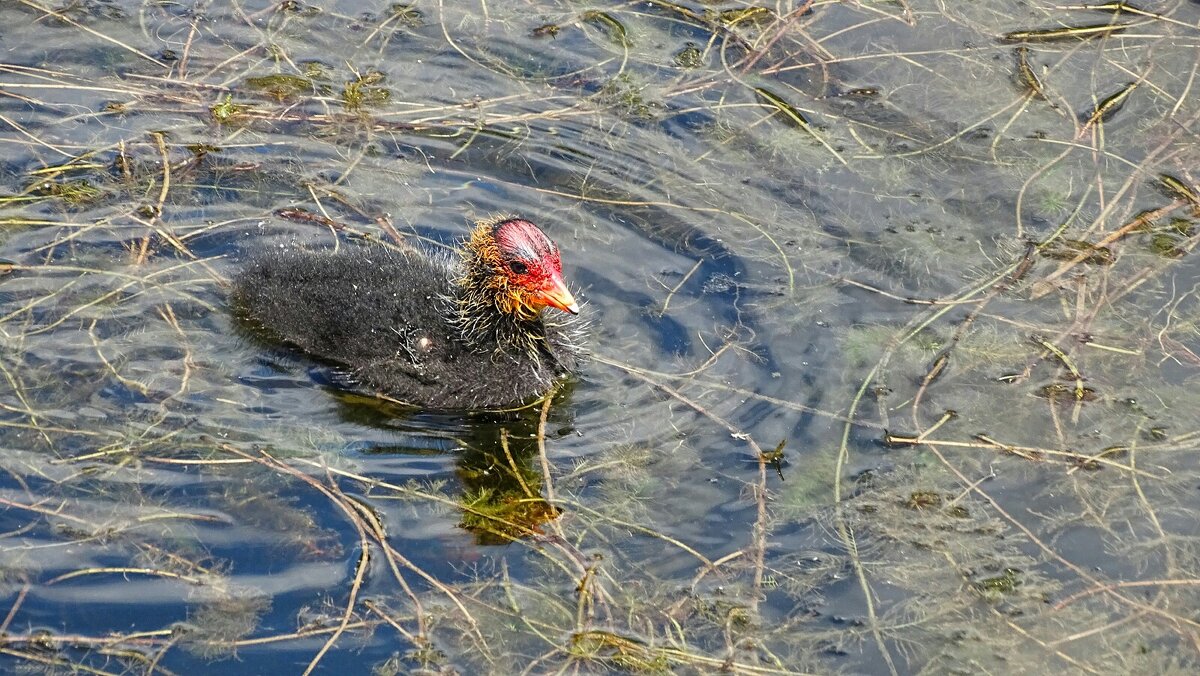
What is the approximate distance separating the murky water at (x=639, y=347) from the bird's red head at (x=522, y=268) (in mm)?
500

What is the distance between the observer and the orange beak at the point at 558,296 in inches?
225

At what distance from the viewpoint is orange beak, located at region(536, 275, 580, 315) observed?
5723 millimetres

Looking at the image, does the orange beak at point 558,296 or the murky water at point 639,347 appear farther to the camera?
the orange beak at point 558,296

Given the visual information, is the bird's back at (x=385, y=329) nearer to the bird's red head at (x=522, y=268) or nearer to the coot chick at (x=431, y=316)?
the coot chick at (x=431, y=316)

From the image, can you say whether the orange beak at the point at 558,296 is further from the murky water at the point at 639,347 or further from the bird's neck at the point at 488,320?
the murky water at the point at 639,347

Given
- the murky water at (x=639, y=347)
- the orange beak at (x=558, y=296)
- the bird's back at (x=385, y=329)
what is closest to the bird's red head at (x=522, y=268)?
the orange beak at (x=558, y=296)

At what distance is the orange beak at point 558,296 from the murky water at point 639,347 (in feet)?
1.62

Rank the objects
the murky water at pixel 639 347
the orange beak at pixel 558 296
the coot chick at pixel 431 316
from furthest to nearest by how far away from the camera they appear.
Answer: the coot chick at pixel 431 316 → the orange beak at pixel 558 296 → the murky water at pixel 639 347

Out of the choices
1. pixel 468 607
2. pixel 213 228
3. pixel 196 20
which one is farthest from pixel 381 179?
pixel 468 607

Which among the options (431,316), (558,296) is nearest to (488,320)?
(431,316)

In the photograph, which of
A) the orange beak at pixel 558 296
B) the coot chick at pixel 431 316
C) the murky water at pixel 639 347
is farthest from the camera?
the coot chick at pixel 431 316

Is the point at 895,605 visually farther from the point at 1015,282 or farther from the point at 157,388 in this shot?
the point at 157,388

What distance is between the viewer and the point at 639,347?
6.20 meters

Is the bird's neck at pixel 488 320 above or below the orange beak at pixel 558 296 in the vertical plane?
below
